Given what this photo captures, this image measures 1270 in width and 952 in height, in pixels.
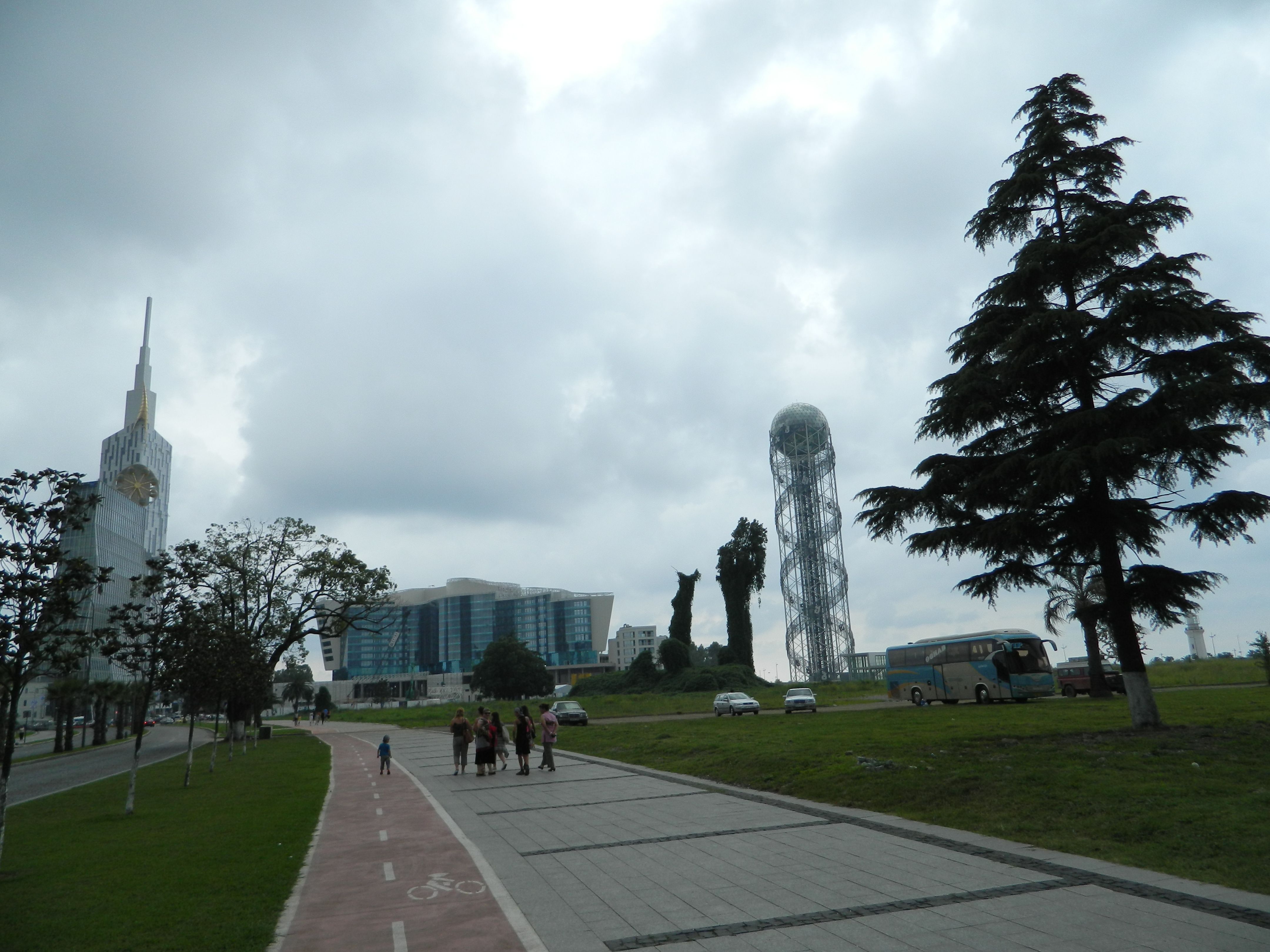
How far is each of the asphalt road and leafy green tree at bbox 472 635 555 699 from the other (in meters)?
36.0

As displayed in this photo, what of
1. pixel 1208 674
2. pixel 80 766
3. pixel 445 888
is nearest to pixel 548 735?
pixel 445 888

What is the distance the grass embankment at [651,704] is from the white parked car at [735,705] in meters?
3.63

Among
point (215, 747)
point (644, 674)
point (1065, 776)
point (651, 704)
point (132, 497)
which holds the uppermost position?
point (132, 497)

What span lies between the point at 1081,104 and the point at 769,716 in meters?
28.2

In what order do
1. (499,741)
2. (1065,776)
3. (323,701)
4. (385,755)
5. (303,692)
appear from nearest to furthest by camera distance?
(1065,776) → (385,755) → (499,741) → (323,701) → (303,692)

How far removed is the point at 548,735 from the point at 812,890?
14424 mm

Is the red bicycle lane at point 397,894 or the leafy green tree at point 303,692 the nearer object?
the red bicycle lane at point 397,894

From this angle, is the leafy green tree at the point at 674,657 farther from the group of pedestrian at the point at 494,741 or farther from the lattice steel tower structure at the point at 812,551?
the group of pedestrian at the point at 494,741

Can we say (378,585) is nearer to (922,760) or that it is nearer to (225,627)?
(225,627)

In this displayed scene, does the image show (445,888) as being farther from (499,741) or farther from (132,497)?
(132,497)

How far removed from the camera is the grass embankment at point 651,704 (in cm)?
5409

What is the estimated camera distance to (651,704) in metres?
62.7

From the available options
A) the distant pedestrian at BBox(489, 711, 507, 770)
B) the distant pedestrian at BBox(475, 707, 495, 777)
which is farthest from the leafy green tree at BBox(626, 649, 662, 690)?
the distant pedestrian at BBox(475, 707, 495, 777)

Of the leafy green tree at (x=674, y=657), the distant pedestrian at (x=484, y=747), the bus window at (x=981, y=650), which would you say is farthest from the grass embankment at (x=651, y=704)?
the distant pedestrian at (x=484, y=747)
